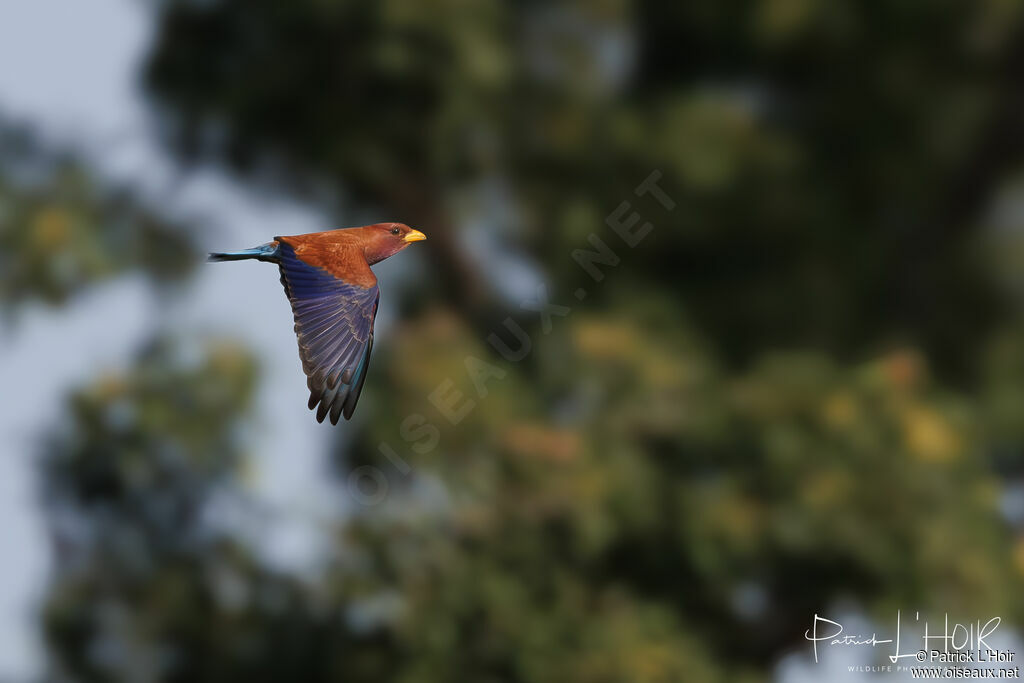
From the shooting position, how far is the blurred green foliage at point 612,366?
4270mm

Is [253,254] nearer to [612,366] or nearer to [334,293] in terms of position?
[334,293]

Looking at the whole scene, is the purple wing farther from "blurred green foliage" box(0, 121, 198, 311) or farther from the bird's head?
"blurred green foliage" box(0, 121, 198, 311)

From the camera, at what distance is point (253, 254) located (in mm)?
842

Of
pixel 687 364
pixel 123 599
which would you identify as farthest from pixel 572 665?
pixel 123 599

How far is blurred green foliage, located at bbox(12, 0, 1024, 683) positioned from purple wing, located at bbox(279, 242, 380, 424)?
2888 millimetres

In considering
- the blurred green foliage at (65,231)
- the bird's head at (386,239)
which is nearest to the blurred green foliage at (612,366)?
the blurred green foliage at (65,231)

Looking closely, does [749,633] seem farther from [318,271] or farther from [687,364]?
[318,271]

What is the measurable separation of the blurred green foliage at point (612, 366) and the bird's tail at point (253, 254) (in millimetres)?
2911

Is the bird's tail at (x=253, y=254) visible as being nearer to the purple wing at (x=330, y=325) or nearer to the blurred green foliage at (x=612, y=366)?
the purple wing at (x=330, y=325)

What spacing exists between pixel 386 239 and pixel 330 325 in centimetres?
8

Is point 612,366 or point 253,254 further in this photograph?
point 612,366

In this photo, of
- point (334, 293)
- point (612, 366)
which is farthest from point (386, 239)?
point (612, 366)

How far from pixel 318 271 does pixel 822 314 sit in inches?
169

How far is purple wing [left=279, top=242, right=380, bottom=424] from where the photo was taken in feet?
2.65
